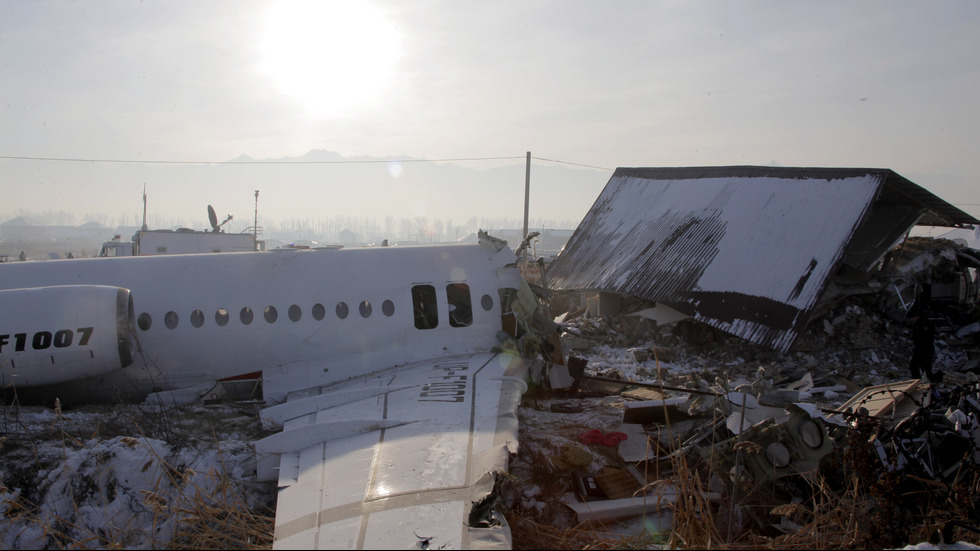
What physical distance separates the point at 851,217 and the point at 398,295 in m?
12.8

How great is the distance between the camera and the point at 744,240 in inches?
735

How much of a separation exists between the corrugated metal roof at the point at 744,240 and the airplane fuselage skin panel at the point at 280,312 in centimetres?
787

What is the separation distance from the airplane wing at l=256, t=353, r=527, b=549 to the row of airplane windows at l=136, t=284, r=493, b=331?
1.72 meters

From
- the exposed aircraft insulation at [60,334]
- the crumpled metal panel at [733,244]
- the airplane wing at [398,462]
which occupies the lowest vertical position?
the airplane wing at [398,462]

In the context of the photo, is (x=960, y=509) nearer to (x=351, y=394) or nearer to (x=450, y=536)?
(x=450, y=536)

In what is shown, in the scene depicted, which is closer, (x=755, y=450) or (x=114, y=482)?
(x=755, y=450)

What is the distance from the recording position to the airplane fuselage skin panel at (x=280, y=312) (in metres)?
11.4

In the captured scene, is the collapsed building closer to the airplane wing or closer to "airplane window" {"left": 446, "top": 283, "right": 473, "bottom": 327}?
the airplane wing

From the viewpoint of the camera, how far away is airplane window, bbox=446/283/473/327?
12266 mm

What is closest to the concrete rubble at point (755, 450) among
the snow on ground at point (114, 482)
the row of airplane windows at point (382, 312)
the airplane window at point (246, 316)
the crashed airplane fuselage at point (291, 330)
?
the crashed airplane fuselage at point (291, 330)

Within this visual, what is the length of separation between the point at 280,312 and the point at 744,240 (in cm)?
1359

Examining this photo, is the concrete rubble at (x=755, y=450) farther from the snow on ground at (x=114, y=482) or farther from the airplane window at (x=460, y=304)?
the snow on ground at (x=114, y=482)

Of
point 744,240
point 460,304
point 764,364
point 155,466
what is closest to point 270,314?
point 460,304

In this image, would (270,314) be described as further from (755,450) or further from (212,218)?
(212,218)
